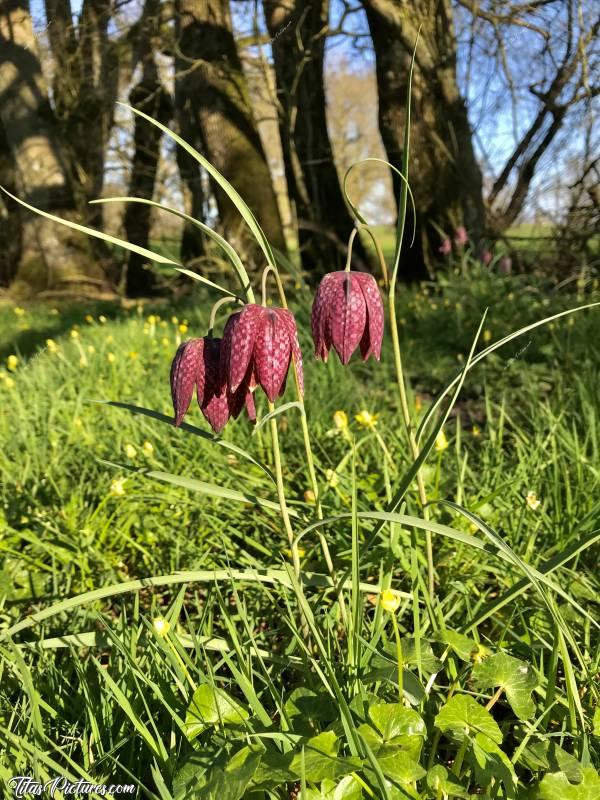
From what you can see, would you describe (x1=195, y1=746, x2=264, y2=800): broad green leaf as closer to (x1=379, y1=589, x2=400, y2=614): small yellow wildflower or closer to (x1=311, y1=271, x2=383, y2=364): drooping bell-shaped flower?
(x1=379, y1=589, x2=400, y2=614): small yellow wildflower

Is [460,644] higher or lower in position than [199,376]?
lower

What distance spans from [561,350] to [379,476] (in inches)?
46.8

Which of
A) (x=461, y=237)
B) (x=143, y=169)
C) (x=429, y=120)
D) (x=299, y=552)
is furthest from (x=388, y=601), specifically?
(x=143, y=169)

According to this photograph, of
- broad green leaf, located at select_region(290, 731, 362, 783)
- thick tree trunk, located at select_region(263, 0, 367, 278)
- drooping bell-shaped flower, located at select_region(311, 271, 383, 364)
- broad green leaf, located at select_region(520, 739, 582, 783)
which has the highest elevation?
thick tree trunk, located at select_region(263, 0, 367, 278)

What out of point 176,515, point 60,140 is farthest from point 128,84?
point 176,515

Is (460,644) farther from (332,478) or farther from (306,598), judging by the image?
(332,478)

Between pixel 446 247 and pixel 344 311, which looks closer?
pixel 344 311

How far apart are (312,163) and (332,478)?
3771mm

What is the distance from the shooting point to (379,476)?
1.52 metres

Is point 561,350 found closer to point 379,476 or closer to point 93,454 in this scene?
point 379,476

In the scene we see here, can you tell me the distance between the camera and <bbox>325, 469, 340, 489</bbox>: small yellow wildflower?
137 cm

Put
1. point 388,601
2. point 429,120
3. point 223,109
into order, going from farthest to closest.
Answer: point 223,109, point 429,120, point 388,601

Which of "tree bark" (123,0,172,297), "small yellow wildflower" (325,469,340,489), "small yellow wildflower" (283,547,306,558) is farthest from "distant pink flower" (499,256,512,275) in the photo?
"tree bark" (123,0,172,297)

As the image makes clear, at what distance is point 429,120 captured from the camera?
400 cm
